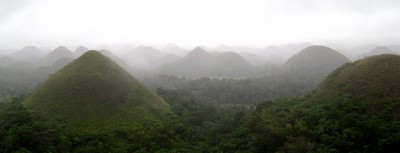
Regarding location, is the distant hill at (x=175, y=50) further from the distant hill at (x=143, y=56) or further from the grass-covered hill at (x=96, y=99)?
the grass-covered hill at (x=96, y=99)

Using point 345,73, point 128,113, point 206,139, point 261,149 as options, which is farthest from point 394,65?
point 128,113

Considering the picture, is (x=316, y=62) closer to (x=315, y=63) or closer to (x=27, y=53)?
(x=315, y=63)

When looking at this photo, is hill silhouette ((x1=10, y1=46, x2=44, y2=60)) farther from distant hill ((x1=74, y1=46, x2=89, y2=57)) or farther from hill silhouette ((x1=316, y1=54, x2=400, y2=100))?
hill silhouette ((x1=316, y1=54, x2=400, y2=100))

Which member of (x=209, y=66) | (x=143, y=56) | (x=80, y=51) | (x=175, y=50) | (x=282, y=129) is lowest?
(x=282, y=129)

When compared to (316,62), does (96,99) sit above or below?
below

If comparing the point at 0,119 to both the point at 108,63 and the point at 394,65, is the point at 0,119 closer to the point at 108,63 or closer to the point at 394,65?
the point at 108,63

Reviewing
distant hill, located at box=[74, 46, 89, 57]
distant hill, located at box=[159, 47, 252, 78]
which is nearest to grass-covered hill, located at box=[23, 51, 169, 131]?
distant hill, located at box=[159, 47, 252, 78]

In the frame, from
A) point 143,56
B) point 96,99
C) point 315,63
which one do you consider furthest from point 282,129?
point 143,56
